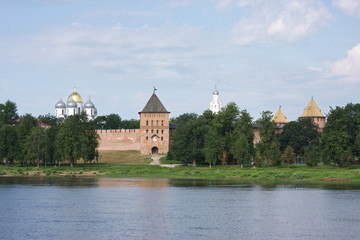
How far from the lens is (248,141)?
68.1 m

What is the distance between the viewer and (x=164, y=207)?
3309cm

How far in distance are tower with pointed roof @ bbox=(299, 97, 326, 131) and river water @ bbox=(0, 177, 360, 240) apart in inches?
2135

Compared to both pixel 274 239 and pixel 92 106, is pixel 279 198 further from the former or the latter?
pixel 92 106

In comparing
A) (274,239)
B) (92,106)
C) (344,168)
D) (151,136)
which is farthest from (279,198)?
(92,106)

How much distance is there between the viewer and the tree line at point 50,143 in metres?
64.1

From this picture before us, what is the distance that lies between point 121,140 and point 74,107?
116ft

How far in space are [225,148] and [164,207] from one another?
35342mm

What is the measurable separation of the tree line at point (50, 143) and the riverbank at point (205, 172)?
129cm

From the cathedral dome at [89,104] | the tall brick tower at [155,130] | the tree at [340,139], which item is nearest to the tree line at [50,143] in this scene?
the tall brick tower at [155,130]

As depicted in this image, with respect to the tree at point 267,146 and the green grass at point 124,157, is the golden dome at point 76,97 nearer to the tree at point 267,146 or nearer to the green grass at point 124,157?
the green grass at point 124,157

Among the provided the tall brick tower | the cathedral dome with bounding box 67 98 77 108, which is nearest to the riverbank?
the tall brick tower

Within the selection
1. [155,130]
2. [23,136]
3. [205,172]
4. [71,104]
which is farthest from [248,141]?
[71,104]

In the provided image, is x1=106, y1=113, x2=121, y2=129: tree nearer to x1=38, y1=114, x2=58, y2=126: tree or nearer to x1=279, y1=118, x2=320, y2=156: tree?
x1=38, y1=114, x2=58, y2=126: tree

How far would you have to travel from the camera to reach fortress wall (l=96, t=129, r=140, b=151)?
290 ft
